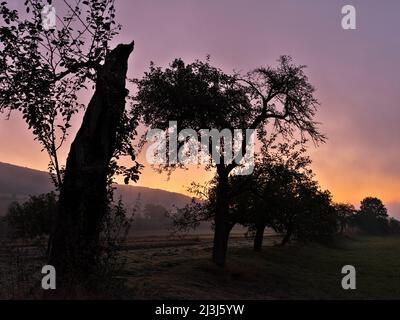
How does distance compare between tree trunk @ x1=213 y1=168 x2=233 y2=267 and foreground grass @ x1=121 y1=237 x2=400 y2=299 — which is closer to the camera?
foreground grass @ x1=121 y1=237 x2=400 y2=299

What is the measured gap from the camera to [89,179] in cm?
1396

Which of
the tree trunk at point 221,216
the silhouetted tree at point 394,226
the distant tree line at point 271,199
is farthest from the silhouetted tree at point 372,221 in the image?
A: the tree trunk at point 221,216

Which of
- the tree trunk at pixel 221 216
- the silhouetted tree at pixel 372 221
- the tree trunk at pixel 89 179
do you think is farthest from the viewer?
the silhouetted tree at pixel 372 221

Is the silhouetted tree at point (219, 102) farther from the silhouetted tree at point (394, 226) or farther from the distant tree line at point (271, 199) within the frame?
the silhouetted tree at point (394, 226)

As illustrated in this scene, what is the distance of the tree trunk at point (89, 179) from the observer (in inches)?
528

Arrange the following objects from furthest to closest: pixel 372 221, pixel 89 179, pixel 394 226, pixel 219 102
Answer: pixel 394 226
pixel 372 221
pixel 219 102
pixel 89 179

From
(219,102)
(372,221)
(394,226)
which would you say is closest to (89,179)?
(219,102)

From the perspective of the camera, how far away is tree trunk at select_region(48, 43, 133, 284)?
13.4m

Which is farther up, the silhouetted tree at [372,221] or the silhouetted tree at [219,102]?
the silhouetted tree at [219,102]

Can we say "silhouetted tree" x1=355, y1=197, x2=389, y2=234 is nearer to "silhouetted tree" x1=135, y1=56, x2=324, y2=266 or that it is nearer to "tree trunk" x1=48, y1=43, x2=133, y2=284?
"silhouetted tree" x1=135, y1=56, x2=324, y2=266

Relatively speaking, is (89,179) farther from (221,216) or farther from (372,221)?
(372,221)

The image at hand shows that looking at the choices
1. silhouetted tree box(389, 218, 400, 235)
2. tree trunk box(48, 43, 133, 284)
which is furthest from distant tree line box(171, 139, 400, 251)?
silhouetted tree box(389, 218, 400, 235)
